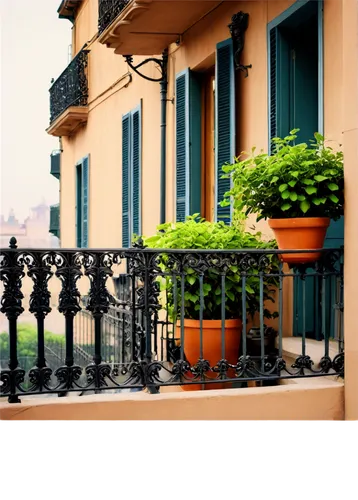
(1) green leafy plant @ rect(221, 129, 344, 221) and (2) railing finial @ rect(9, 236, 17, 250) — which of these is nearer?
(2) railing finial @ rect(9, 236, 17, 250)

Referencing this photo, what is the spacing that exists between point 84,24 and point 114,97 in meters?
2.10

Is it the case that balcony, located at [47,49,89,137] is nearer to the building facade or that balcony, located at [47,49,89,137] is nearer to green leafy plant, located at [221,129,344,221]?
the building facade

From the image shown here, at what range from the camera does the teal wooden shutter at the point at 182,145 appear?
30.5 ft

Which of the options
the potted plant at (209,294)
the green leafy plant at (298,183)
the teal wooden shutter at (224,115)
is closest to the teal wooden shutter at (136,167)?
the teal wooden shutter at (224,115)

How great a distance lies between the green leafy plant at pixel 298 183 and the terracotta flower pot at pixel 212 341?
0.85 meters

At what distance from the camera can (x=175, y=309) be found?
5723 mm

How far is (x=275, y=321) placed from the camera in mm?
6906

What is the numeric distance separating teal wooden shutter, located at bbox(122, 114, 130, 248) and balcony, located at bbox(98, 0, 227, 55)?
64.8 inches

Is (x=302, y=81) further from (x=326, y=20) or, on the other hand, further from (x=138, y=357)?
(x=138, y=357)

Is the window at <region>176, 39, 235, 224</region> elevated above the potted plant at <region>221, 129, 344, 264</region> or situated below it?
above

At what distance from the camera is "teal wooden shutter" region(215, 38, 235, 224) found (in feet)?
25.9

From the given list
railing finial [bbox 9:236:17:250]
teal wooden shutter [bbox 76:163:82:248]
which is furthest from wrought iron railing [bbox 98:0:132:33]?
teal wooden shutter [bbox 76:163:82:248]

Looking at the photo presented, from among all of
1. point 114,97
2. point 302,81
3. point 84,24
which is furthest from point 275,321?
point 84,24
